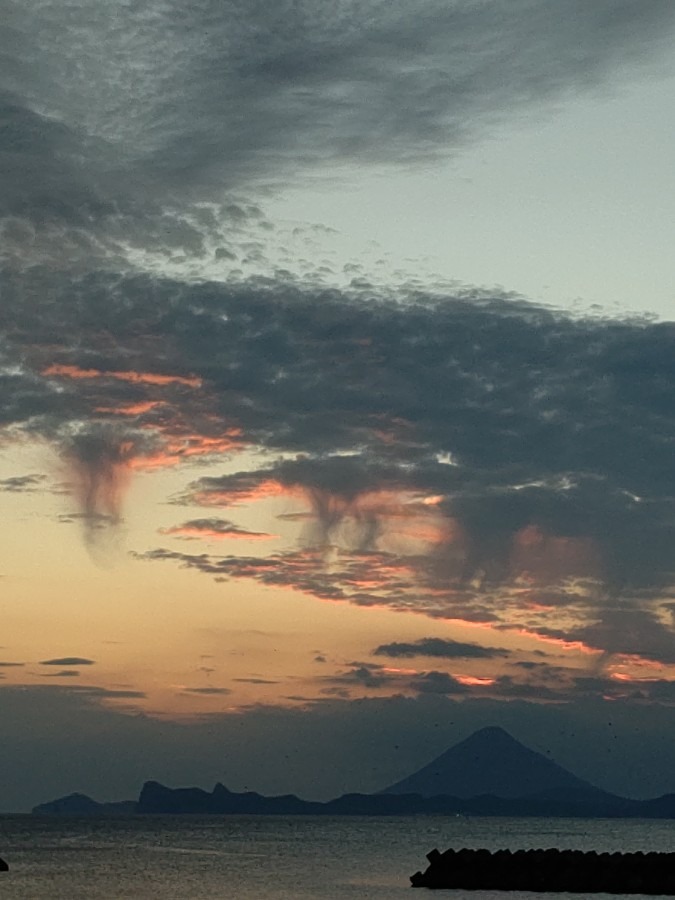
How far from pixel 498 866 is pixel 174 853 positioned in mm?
67501

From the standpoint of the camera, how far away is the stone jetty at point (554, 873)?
74.9 meters

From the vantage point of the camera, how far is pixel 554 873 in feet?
254

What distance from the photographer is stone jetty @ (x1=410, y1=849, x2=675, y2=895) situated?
Result: 74.9 metres

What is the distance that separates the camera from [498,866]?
268 feet

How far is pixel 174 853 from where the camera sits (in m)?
141

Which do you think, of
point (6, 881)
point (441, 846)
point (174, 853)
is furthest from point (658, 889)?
point (441, 846)

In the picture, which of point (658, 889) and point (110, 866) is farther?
point (110, 866)

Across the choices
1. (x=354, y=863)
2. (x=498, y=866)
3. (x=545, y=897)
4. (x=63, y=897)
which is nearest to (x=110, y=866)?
(x=354, y=863)

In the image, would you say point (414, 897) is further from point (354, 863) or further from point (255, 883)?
point (354, 863)

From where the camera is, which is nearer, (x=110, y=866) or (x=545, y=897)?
(x=545, y=897)

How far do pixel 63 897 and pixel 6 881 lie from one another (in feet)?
52.1

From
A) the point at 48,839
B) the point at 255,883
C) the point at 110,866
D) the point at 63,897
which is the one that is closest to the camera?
the point at 63,897

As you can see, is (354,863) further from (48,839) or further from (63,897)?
(48,839)

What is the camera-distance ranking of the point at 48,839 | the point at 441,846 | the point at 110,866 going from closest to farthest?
1. the point at 110,866
2. the point at 441,846
3. the point at 48,839
